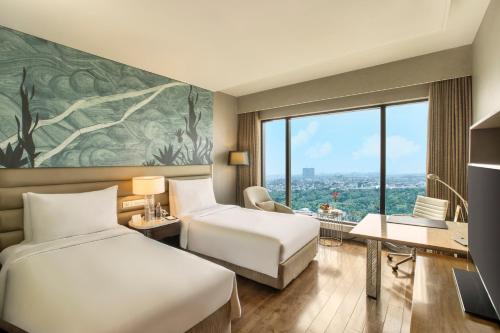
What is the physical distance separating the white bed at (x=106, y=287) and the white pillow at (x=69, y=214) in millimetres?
27

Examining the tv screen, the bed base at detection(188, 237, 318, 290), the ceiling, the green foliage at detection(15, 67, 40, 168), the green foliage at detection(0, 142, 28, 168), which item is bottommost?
the bed base at detection(188, 237, 318, 290)

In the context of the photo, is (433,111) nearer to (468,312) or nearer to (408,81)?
(408,81)

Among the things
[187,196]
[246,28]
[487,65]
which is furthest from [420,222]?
[187,196]

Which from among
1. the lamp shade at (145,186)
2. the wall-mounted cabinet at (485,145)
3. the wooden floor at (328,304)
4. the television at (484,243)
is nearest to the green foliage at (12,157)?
the lamp shade at (145,186)

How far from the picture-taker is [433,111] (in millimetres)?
3078

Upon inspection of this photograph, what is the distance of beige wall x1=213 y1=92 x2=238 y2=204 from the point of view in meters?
4.54

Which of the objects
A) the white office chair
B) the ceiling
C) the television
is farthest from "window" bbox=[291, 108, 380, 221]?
the television

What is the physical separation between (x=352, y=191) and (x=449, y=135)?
1.62m

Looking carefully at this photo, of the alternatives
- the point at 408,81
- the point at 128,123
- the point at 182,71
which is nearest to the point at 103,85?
the point at 128,123

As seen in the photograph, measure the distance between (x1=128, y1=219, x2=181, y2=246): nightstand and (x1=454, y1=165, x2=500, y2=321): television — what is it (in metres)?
2.80

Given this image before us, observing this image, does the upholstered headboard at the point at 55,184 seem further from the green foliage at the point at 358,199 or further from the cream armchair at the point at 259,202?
the green foliage at the point at 358,199

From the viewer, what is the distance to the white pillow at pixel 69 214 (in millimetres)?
2141

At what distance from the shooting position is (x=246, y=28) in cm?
225

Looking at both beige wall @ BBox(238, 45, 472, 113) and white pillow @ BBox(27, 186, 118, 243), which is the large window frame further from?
white pillow @ BBox(27, 186, 118, 243)
